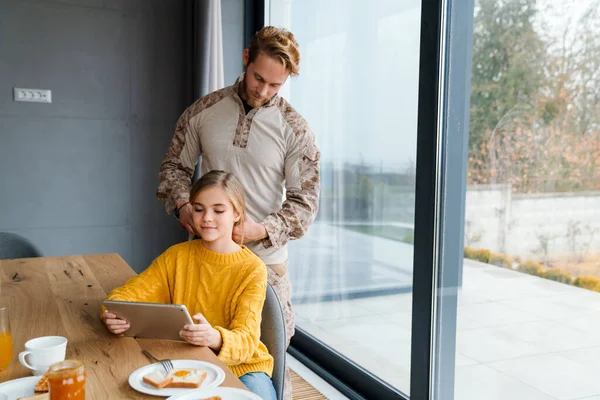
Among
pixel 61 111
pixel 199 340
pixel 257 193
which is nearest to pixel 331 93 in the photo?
pixel 257 193

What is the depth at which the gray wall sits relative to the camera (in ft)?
11.5

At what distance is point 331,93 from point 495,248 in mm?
1374

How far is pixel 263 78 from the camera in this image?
6.35ft

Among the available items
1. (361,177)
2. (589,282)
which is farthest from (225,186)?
(361,177)

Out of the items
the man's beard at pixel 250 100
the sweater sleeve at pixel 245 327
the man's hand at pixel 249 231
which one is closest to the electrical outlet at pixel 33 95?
the man's beard at pixel 250 100

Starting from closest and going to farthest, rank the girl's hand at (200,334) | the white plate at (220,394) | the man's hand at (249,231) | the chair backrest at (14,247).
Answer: the white plate at (220,394), the girl's hand at (200,334), the man's hand at (249,231), the chair backrest at (14,247)

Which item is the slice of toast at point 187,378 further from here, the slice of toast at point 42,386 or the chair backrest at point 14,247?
the chair backrest at point 14,247

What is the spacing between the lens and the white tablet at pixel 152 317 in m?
1.31

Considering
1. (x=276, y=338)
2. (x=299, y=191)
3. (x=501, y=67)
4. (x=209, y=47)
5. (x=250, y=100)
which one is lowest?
(x=276, y=338)

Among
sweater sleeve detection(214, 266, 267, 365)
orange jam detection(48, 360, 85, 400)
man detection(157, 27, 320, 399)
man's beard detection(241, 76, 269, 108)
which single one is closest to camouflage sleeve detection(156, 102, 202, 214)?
man detection(157, 27, 320, 399)

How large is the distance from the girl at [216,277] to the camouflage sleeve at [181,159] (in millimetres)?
412

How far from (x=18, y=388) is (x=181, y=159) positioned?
1175 mm

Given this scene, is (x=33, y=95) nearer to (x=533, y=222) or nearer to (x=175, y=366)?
(x=175, y=366)

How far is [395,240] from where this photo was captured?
260 cm
